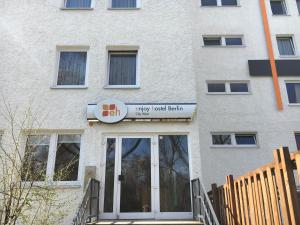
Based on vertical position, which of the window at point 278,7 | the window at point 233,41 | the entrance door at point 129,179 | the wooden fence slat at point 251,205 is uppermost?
the window at point 278,7

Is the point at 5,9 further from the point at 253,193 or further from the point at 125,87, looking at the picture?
the point at 253,193

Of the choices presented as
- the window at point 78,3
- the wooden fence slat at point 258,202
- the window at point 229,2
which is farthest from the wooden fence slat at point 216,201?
the window at point 229,2

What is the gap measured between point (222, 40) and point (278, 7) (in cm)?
340

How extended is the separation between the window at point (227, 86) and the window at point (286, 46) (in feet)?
7.88

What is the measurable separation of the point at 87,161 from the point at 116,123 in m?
1.22

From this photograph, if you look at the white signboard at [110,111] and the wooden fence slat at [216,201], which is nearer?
the wooden fence slat at [216,201]

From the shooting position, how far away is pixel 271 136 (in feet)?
36.3

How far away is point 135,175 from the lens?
7.83m

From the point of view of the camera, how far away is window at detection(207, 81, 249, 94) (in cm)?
1201

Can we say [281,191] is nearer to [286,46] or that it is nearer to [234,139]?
[234,139]

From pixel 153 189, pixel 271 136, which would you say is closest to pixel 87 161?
pixel 153 189

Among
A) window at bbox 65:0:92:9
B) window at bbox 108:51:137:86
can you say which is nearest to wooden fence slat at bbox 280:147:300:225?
window at bbox 108:51:137:86

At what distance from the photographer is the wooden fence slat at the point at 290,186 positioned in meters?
3.34

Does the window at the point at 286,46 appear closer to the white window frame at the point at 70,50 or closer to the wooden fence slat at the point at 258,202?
the white window frame at the point at 70,50
